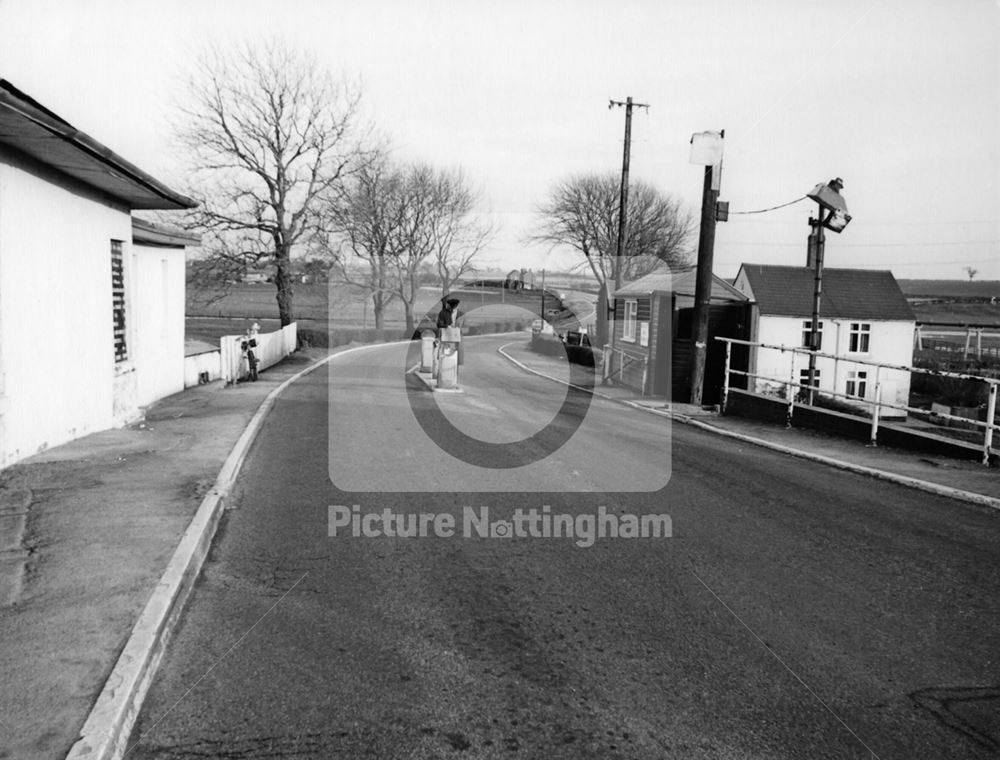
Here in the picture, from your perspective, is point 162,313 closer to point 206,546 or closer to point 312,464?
point 312,464

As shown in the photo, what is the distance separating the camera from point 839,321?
40719 mm

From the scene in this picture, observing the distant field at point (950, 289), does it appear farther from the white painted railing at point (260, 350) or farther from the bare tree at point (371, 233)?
the white painted railing at point (260, 350)

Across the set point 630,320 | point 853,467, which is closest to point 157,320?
point 853,467

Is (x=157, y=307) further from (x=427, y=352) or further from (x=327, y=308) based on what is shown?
(x=327, y=308)

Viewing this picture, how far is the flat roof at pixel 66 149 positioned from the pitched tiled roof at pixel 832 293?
112ft

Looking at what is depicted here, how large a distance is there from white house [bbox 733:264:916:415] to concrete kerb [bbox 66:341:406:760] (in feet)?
116

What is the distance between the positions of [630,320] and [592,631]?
23.4 m

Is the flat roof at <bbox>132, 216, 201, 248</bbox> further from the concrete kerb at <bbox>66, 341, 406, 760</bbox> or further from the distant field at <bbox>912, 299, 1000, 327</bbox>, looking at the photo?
the distant field at <bbox>912, 299, 1000, 327</bbox>

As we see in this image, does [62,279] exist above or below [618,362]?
above

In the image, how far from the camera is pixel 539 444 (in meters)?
11.5

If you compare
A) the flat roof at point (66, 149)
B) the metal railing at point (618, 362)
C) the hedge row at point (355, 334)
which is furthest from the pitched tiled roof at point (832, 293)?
the flat roof at point (66, 149)

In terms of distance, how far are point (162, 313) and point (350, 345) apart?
2694cm

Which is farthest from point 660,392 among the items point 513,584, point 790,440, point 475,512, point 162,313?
point 513,584

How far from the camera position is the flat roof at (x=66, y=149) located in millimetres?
6324
